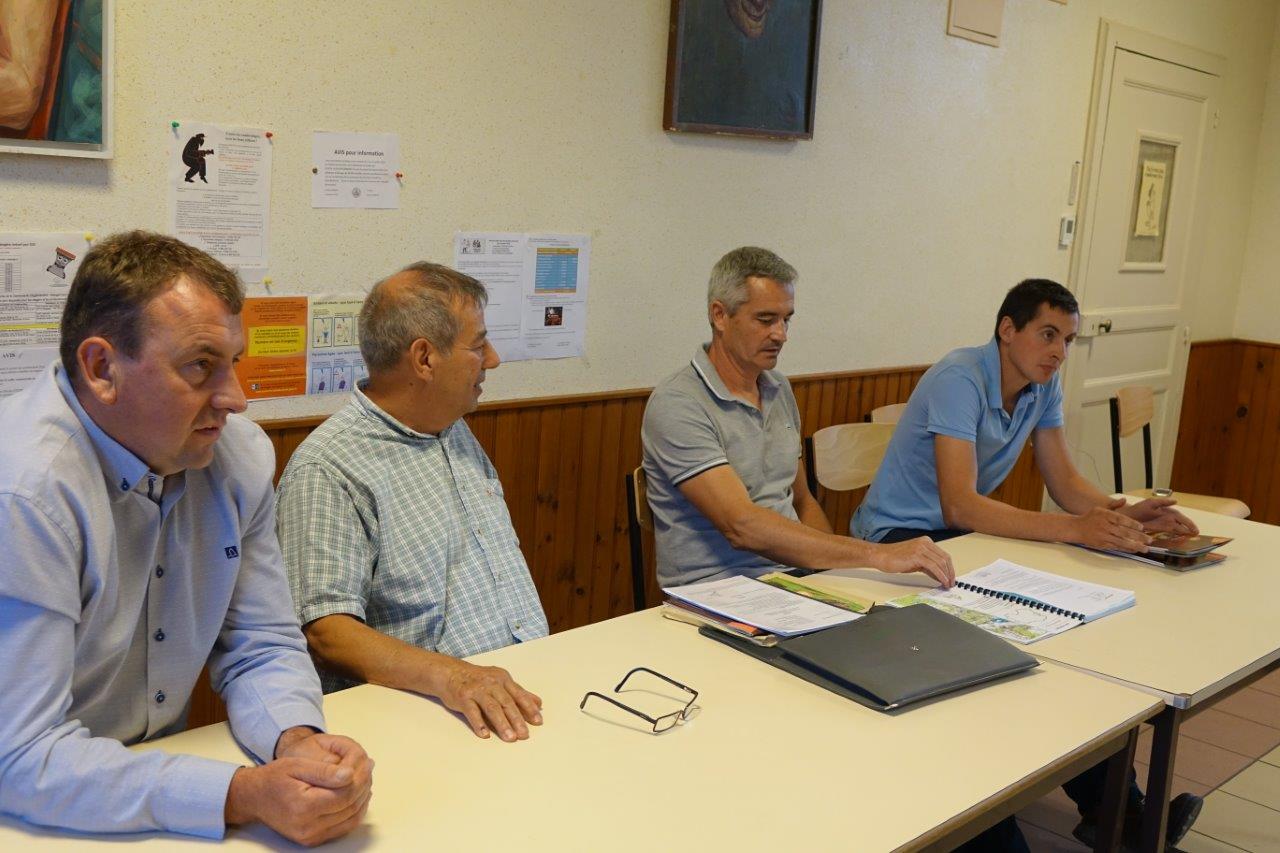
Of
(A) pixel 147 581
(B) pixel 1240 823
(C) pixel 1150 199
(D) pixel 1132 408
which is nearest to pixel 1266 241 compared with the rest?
(C) pixel 1150 199

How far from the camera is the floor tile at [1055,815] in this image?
2.86 m

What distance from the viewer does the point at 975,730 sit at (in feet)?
5.52

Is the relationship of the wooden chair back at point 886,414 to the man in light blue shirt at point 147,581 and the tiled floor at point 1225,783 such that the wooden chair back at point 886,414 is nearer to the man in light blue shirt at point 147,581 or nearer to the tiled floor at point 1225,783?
the tiled floor at point 1225,783

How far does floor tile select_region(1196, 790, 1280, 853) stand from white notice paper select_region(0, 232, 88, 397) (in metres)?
2.76

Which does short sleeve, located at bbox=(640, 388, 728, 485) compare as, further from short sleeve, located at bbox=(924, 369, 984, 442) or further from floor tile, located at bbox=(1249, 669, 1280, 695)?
floor tile, located at bbox=(1249, 669, 1280, 695)

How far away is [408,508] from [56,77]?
101 centimetres

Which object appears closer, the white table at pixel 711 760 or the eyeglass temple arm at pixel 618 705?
the white table at pixel 711 760

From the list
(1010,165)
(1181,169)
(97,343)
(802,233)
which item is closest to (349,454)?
(97,343)

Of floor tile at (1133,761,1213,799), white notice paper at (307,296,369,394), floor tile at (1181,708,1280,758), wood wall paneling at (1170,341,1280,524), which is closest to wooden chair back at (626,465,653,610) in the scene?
white notice paper at (307,296,369,394)

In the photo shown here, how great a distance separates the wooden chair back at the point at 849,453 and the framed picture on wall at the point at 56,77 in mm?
2013

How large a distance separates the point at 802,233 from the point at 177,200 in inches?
Answer: 78.2

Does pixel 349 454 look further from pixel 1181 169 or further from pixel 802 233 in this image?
pixel 1181 169

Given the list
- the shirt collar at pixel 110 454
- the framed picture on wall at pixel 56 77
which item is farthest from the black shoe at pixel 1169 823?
the framed picture on wall at pixel 56 77

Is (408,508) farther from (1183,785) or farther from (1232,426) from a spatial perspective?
(1232,426)
